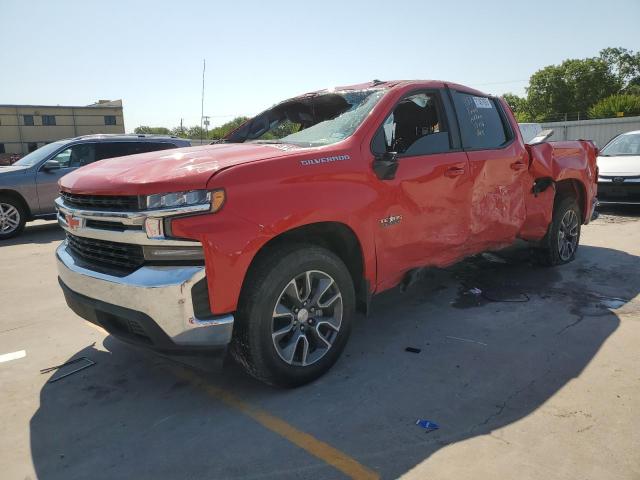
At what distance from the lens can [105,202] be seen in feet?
9.52

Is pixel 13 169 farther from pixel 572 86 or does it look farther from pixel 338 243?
pixel 572 86

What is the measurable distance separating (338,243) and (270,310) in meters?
0.78

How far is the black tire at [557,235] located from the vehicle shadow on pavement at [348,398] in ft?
3.41

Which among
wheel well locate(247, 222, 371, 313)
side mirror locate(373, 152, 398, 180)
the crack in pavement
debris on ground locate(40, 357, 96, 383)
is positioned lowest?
the crack in pavement

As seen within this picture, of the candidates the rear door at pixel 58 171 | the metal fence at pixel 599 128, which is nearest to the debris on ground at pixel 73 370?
the rear door at pixel 58 171

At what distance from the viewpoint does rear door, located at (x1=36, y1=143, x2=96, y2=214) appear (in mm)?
9023

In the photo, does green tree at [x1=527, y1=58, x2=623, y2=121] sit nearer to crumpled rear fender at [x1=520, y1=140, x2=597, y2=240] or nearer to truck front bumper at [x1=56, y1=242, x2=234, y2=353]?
crumpled rear fender at [x1=520, y1=140, x2=597, y2=240]

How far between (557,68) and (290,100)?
7640 centimetres

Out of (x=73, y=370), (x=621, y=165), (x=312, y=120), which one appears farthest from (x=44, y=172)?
(x=621, y=165)

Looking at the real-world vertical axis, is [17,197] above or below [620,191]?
above

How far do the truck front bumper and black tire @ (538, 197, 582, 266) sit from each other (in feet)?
13.7

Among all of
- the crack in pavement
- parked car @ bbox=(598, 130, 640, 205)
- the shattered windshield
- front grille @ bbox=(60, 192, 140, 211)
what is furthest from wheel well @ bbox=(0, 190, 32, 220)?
parked car @ bbox=(598, 130, 640, 205)

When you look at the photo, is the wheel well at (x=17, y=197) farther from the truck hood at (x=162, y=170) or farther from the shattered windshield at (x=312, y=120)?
the truck hood at (x=162, y=170)

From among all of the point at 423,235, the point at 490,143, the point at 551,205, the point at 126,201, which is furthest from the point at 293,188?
the point at 551,205
